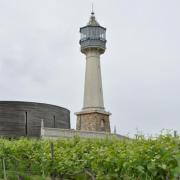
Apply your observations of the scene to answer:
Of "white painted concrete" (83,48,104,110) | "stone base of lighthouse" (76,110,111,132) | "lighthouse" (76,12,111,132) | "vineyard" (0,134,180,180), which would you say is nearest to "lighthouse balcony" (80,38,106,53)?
"lighthouse" (76,12,111,132)

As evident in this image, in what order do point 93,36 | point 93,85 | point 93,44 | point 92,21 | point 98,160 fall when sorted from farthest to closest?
1. point 92,21
2. point 93,36
3. point 93,44
4. point 93,85
5. point 98,160

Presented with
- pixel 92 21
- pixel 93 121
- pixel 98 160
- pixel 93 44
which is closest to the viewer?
pixel 98 160

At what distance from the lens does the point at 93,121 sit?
40.4 meters

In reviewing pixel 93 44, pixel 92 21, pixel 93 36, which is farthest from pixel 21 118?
pixel 92 21

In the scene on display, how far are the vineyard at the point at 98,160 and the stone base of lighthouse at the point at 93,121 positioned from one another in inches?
1126

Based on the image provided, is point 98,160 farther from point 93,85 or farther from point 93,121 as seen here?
point 93,85

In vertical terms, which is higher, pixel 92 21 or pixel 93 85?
pixel 92 21

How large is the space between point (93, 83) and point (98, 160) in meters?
35.9

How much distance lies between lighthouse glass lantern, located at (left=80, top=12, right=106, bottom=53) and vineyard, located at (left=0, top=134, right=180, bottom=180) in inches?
1300

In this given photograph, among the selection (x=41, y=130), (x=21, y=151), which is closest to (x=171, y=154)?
(x=21, y=151)

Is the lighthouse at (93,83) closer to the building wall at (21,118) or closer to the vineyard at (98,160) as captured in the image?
the building wall at (21,118)

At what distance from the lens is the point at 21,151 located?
11.2 m

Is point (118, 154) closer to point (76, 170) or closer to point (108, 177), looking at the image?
point (108, 177)

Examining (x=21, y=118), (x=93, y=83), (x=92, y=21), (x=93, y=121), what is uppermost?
(x=92, y=21)
